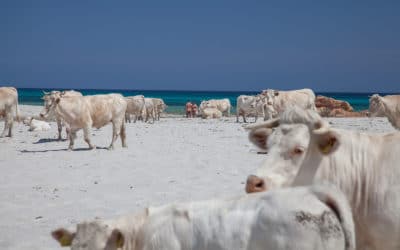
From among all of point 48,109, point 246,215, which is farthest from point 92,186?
point 48,109

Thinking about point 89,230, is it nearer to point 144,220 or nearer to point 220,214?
point 144,220

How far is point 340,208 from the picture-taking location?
2.75 meters

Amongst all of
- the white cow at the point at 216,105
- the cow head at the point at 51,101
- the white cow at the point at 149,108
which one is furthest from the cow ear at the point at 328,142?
the white cow at the point at 216,105

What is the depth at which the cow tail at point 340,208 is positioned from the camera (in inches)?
107

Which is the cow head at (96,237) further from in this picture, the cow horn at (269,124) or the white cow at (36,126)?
the white cow at (36,126)

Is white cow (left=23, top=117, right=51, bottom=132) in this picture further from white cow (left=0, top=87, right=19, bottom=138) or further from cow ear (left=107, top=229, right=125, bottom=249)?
cow ear (left=107, top=229, right=125, bottom=249)

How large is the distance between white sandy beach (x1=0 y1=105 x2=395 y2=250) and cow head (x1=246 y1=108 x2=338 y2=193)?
2643 millimetres

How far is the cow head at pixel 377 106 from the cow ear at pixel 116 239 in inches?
618

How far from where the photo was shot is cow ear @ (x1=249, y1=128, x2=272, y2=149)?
4.01 metres

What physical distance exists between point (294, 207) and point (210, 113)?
36.0m

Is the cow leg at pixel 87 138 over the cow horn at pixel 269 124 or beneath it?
beneath

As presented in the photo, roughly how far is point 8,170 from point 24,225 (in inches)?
183

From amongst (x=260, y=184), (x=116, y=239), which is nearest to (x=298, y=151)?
(x=260, y=184)

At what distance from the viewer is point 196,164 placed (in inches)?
421
